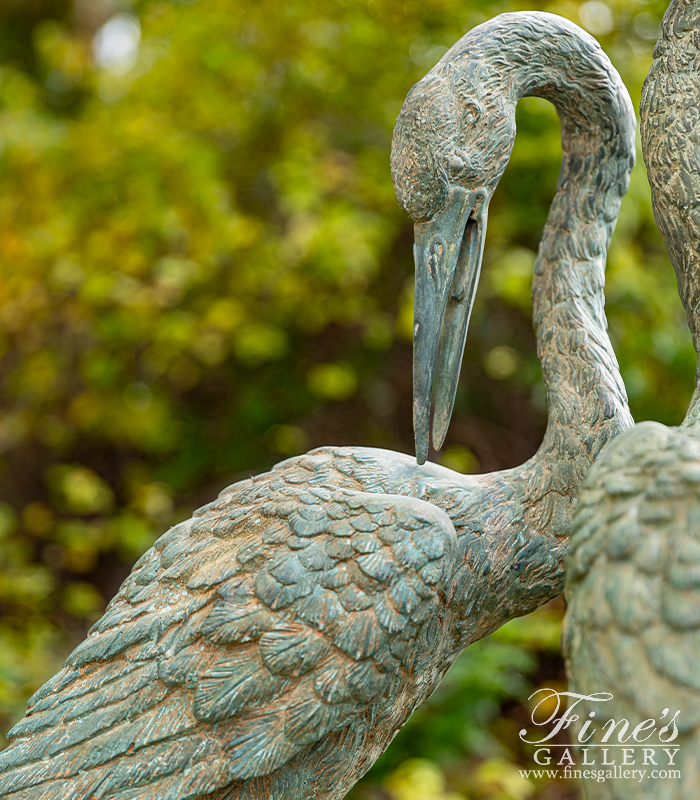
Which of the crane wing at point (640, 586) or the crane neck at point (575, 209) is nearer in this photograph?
the crane wing at point (640, 586)

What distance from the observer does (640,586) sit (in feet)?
2.57

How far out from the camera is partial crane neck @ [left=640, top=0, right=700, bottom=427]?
121cm

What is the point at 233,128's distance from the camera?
388cm

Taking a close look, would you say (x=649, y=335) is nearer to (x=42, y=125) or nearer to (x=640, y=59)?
(x=640, y=59)

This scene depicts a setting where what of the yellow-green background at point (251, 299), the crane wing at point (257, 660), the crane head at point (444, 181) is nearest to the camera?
the crane wing at point (257, 660)

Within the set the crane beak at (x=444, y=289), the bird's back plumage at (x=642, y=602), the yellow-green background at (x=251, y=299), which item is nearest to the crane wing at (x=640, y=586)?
the bird's back plumage at (x=642, y=602)

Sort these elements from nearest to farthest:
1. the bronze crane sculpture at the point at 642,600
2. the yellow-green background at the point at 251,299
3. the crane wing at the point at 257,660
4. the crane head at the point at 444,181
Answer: the bronze crane sculpture at the point at 642,600 < the crane wing at the point at 257,660 < the crane head at the point at 444,181 < the yellow-green background at the point at 251,299

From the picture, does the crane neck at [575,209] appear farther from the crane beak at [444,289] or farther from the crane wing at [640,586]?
the crane wing at [640,586]

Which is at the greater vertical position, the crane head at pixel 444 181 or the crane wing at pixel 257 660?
the crane head at pixel 444 181

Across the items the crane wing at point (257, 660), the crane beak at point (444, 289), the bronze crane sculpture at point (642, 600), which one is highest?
the crane beak at point (444, 289)

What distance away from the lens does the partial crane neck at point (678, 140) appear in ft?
3.96

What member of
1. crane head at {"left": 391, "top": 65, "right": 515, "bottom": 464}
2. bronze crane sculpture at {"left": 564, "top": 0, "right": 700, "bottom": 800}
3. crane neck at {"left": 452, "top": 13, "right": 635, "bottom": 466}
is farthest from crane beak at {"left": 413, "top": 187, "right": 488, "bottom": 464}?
bronze crane sculpture at {"left": 564, "top": 0, "right": 700, "bottom": 800}

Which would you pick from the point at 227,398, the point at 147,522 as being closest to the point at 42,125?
the point at 227,398

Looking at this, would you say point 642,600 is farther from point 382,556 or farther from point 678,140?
point 678,140
